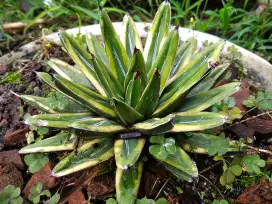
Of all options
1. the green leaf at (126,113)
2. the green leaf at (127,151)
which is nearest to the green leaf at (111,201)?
the green leaf at (127,151)

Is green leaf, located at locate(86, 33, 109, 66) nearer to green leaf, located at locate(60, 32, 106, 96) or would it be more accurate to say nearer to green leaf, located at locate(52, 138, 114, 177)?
green leaf, located at locate(60, 32, 106, 96)

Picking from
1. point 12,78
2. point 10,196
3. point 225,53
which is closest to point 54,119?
point 10,196

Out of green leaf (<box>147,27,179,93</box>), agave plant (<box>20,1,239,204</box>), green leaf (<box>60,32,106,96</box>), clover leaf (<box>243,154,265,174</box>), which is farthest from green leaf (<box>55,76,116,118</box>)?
clover leaf (<box>243,154,265,174</box>)

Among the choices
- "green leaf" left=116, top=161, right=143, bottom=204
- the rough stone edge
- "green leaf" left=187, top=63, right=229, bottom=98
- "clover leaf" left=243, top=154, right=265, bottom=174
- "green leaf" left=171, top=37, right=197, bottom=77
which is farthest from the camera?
the rough stone edge

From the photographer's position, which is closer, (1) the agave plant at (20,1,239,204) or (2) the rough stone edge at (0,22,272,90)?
(1) the agave plant at (20,1,239,204)

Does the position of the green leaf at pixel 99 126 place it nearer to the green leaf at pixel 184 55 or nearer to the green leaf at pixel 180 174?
the green leaf at pixel 180 174

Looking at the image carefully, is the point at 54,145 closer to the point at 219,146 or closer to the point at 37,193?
the point at 37,193
